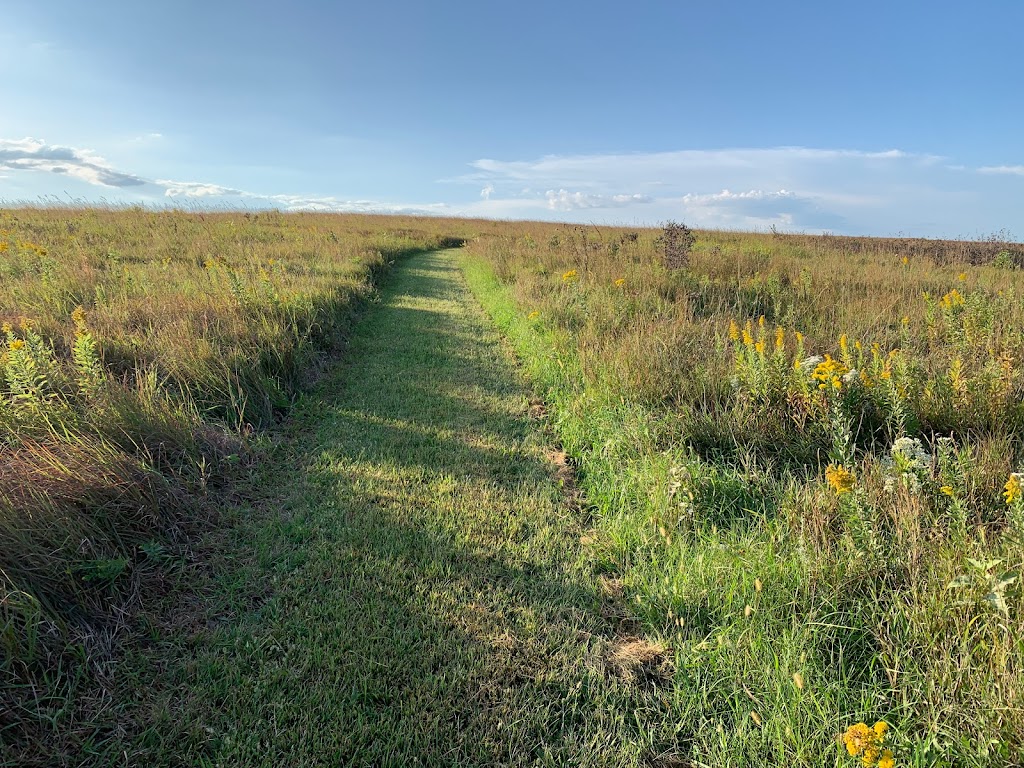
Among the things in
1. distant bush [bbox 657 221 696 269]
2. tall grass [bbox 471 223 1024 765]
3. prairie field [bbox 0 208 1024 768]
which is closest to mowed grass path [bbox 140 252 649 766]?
prairie field [bbox 0 208 1024 768]

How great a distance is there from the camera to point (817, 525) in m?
2.41

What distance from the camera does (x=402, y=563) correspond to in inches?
107

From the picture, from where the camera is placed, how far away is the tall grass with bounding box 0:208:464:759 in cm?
199

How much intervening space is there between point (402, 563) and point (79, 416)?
2280 mm

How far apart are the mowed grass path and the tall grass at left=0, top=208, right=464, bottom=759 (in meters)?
0.40

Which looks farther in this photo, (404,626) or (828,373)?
(828,373)

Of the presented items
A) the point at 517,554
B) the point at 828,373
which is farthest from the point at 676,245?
the point at 517,554

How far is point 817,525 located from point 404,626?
2.11 m

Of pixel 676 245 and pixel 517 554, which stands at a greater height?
pixel 676 245

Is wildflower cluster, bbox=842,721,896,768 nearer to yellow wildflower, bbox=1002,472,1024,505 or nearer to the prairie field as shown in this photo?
the prairie field

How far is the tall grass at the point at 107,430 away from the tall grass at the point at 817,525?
2499mm

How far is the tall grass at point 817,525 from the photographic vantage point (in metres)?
1.74

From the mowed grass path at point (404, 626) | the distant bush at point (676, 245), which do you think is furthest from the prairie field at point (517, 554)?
the distant bush at point (676, 245)

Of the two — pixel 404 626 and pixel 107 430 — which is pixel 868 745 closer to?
pixel 404 626
